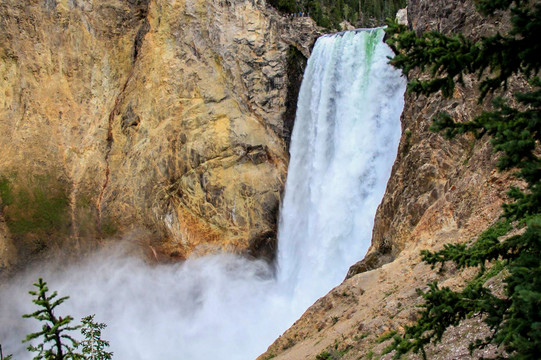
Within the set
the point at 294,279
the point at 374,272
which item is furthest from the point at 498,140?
the point at 294,279

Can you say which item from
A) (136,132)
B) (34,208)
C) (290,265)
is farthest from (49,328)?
(34,208)

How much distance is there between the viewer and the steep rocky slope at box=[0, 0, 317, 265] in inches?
1021

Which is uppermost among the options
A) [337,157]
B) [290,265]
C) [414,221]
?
[337,157]

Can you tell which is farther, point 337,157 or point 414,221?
point 337,157

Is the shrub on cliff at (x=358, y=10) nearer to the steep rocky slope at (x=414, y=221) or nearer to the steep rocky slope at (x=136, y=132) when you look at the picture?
the steep rocky slope at (x=136, y=132)

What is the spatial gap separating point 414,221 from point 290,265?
1172 cm

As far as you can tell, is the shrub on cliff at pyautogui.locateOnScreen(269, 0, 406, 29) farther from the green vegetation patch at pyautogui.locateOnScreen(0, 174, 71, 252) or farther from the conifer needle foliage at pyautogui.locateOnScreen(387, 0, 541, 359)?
the conifer needle foliage at pyautogui.locateOnScreen(387, 0, 541, 359)

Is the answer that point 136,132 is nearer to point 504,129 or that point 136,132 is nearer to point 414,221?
point 414,221

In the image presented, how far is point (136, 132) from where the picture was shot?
2666 centimetres

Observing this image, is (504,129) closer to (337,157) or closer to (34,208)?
(337,157)

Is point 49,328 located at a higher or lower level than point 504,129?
higher

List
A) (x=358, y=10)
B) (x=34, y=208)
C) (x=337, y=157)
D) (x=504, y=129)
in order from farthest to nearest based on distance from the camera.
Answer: (x=358, y=10) < (x=34, y=208) < (x=337, y=157) < (x=504, y=129)

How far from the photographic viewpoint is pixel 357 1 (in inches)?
2232

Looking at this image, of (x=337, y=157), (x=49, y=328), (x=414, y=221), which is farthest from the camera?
(x=337, y=157)
